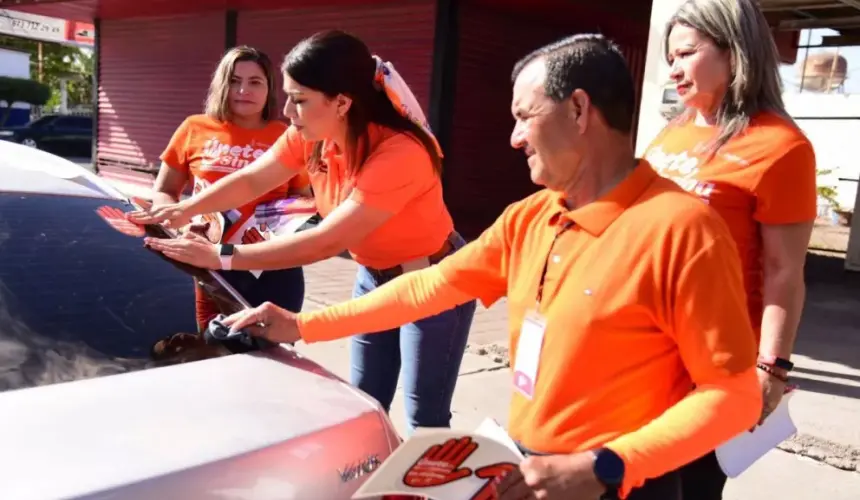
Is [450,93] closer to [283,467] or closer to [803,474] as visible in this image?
[803,474]

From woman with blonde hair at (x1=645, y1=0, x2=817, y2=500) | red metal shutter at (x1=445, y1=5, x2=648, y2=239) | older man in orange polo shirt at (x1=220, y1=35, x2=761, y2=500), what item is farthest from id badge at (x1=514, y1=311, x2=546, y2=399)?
red metal shutter at (x1=445, y1=5, x2=648, y2=239)

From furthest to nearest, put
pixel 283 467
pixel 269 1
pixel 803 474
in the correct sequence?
pixel 269 1
pixel 803 474
pixel 283 467

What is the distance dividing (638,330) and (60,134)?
27.1m

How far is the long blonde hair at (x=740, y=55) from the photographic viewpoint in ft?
6.01

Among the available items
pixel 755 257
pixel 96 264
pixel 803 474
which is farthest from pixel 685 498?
pixel 803 474

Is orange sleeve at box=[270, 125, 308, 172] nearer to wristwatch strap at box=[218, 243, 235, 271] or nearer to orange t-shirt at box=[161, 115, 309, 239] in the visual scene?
orange t-shirt at box=[161, 115, 309, 239]

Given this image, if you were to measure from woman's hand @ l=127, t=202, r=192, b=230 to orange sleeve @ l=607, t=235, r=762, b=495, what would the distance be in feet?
5.78

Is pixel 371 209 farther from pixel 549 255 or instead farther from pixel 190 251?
pixel 549 255

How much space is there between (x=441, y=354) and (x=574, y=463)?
4.02 feet

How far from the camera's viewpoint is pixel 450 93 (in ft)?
31.5

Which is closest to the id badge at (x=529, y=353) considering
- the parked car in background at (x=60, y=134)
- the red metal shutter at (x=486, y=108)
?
the red metal shutter at (x=486, y=108)

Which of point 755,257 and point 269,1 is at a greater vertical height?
point 269,1

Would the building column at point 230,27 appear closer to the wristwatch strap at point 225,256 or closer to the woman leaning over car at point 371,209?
the woman leaning over car at point 371,209

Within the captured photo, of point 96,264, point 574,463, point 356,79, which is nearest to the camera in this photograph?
point 574,463
